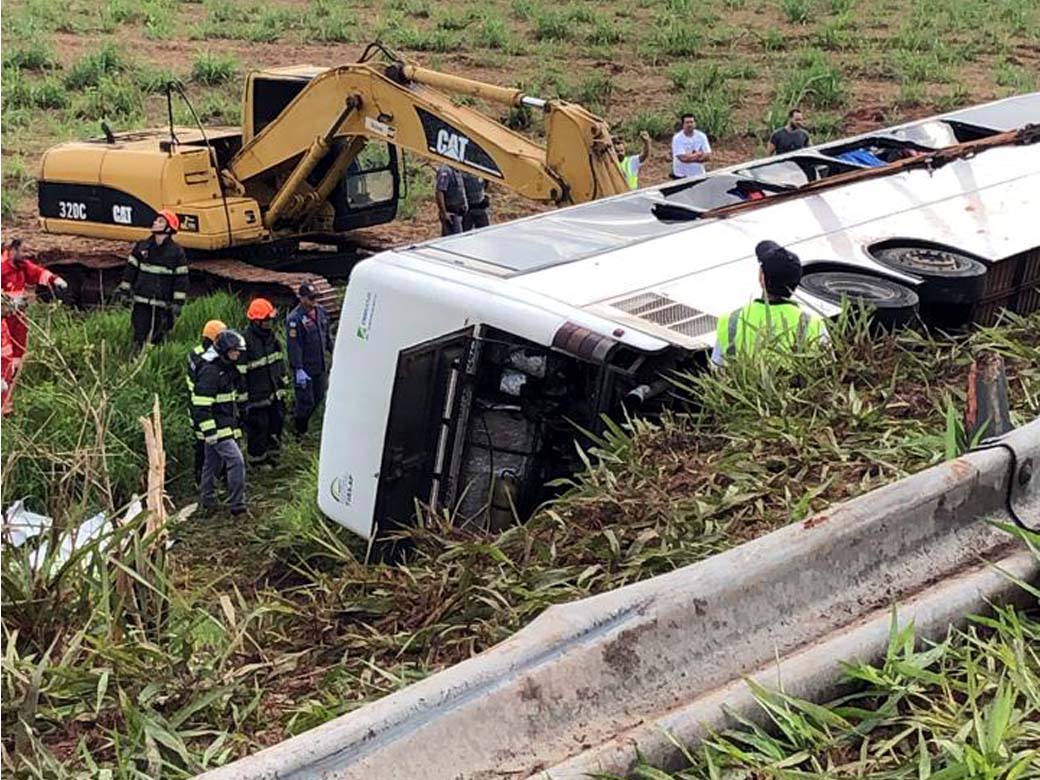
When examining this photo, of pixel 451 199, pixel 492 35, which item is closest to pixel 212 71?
pixel 492 35

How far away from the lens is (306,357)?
11102 mm

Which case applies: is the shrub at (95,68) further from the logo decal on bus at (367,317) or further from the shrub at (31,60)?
the logo decal on bus at (367,317)

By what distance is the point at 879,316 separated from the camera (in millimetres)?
5938

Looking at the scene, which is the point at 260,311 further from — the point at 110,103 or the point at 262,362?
the point at 110,103

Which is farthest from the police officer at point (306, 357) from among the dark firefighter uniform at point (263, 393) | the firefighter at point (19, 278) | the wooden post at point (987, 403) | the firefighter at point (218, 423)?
the wooden post at point (987, 403)

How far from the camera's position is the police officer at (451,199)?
49.7ft

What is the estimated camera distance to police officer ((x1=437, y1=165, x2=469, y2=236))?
15.1 metres

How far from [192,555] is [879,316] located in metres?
4.83

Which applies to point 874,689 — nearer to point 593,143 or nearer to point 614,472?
point 614,472

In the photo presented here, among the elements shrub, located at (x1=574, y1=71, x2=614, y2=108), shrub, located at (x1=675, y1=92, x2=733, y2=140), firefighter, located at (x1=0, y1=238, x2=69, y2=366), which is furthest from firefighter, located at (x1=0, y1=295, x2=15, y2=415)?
shrub, located at (x1=574, y1=71, x2=614, y2=108)

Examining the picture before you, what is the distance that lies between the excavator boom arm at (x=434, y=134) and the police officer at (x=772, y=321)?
426 cm

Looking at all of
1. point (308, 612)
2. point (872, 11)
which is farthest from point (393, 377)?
point (872, 11)

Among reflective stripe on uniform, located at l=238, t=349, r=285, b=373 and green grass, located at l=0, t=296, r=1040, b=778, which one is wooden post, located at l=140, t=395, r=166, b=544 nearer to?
green grass, located at l=0, t=296, r=1040, b=778

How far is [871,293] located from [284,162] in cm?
783
